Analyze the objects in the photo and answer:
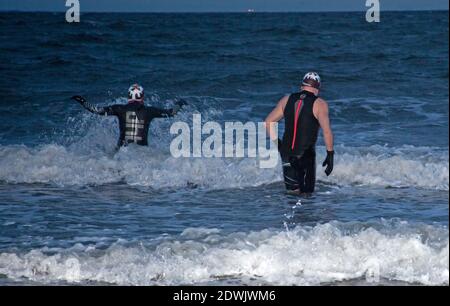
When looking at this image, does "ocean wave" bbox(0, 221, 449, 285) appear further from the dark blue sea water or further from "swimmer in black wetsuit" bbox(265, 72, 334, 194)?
"swimmer in black wetsuit" bbox(265, 72, 334, 194)

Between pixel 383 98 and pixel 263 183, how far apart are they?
9.85m

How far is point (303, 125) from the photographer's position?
10383mm

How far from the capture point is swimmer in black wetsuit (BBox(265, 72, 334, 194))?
10.3m

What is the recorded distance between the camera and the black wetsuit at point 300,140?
407 inches

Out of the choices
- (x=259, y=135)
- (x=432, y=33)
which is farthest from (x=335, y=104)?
(x=432, y=33)

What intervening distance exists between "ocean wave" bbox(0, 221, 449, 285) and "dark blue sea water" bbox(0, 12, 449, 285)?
2 centimetres

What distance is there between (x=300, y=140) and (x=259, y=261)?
306 cm

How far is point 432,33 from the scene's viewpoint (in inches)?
1582

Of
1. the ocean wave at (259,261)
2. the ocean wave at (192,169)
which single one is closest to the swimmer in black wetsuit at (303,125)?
the ocean wave at (192,169)

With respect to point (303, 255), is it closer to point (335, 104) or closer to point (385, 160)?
point (385, 160)

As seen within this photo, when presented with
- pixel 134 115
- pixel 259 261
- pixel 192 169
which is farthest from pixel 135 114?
pixel 259 261

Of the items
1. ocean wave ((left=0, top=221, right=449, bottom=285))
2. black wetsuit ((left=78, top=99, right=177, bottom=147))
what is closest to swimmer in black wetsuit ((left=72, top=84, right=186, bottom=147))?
black wetsuit ((left=78, top=99, right=177, bottom=147))

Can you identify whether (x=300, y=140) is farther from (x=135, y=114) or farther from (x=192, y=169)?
(x=135, y=114)
